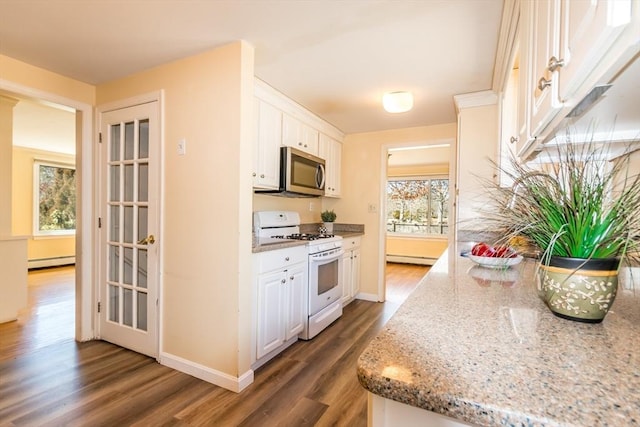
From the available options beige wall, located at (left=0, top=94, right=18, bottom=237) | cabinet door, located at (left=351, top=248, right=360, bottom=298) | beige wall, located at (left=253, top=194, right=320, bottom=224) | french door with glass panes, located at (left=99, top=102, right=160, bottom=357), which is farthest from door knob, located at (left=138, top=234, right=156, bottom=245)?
cabinet door, located at (left=351, top=248, right=360, bottom=298)

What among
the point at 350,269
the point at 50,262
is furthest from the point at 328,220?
the point at 50,262

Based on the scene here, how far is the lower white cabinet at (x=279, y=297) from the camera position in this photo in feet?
7.39

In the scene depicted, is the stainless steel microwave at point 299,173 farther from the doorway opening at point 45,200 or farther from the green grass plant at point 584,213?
the doorway opening at point 45,200

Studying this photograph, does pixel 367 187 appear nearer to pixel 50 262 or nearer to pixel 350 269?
pixel 350 269

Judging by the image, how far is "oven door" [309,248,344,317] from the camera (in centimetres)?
283

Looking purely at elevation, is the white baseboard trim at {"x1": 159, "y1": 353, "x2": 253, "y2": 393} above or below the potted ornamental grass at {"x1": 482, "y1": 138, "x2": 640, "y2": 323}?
below

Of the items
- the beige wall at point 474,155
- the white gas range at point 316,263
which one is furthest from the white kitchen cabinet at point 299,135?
the beige wall at point 474,155

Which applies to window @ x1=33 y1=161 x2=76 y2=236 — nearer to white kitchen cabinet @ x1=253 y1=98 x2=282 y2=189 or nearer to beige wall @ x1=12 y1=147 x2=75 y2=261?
beige wall @ x1=12 y1=147 x2=75 y2=261

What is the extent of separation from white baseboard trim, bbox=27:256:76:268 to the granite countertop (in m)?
6.81

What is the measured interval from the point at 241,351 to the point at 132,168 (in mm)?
1717

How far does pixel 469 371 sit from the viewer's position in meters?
0.52

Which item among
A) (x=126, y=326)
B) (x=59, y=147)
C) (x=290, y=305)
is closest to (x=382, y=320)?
(x=290, y=305)

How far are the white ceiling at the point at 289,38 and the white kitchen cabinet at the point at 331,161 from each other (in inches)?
42.4

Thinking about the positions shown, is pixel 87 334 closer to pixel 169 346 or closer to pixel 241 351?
pixel 169 346
